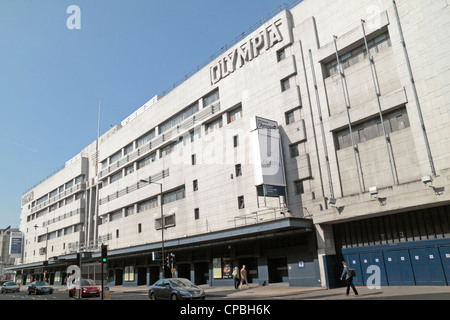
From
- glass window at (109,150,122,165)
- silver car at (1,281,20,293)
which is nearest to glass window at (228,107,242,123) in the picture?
glass window at (109,150,122,165)

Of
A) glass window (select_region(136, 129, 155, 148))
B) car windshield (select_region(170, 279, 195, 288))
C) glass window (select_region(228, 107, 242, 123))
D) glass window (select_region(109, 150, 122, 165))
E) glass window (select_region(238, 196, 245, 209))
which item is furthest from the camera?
glass window (select_region(109, 150, 122, 165))

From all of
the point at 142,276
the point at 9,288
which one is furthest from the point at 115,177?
the point at 9,288

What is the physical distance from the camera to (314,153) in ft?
92.8

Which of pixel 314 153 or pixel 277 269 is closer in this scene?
pixel 314 153

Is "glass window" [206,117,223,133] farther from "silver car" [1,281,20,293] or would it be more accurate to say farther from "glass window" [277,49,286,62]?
"silver car" [1,281,20,293]

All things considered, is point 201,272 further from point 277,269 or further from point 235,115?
point 235,115

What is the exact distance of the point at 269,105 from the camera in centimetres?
3253

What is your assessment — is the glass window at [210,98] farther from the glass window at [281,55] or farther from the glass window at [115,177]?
the glass window at [115,177]

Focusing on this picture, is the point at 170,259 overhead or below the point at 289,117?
below

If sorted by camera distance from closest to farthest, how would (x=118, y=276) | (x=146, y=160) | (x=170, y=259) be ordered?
(x=170, y=259)
(x=146, y=160)
(x=118, y=276)

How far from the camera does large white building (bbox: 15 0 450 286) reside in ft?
72.5

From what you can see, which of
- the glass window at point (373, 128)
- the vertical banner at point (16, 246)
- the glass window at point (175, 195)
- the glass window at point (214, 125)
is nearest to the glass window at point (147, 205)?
the glass window at point (175, 195)

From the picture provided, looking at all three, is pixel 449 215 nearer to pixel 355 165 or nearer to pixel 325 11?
pixel 355 165

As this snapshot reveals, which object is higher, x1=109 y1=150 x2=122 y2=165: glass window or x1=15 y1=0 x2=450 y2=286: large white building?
x1=109 y1=150 x2=122 y2=165: glass window
